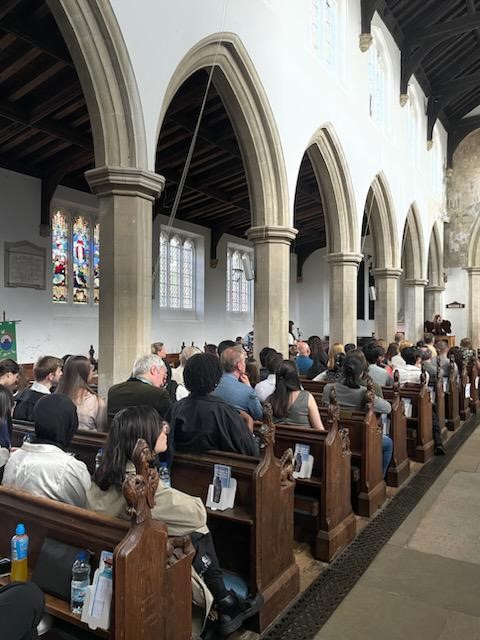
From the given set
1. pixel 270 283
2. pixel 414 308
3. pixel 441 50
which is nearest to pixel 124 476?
pixel 270 283

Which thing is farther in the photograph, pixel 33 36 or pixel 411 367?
pixel 411 367

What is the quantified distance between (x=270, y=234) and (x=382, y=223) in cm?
546

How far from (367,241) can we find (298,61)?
12283mm

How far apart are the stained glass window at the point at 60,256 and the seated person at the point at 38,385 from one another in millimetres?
6971

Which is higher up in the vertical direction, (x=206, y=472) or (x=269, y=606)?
(x=206, y=472)

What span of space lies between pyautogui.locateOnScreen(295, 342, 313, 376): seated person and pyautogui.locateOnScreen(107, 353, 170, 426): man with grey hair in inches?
147

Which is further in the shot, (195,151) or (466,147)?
(466,147)

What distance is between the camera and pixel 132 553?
1666 millimetres

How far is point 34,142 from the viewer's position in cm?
881

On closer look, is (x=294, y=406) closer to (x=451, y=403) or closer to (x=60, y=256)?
(x=451, y=403)

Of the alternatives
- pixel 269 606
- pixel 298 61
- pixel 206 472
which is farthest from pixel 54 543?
pixel 298 61

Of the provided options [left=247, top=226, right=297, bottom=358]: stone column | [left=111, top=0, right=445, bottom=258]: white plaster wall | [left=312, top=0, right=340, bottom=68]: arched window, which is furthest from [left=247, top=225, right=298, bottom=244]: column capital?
[left=312, top=0, right=340, bottom=68]: arched window

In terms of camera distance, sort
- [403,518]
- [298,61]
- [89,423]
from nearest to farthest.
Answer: [89,423] → [403,518] → [298,61]

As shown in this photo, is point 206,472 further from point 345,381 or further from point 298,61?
point 298,61
